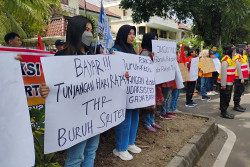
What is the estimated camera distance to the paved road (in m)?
3.39

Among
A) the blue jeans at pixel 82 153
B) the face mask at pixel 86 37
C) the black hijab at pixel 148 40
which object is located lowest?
the blue jeans at pixel 82 153

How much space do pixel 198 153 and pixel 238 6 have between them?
9.48m

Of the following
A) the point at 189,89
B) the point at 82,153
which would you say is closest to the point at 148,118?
the point at 82,153

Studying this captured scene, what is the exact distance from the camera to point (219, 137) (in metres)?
4.38

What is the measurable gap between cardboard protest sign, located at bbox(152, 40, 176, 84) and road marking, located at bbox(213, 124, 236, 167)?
1534 mm

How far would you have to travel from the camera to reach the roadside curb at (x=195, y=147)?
285cm

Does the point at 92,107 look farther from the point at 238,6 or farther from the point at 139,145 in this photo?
the point at 238,6

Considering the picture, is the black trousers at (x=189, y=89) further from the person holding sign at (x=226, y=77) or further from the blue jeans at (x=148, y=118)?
the blue jeans at (x=148, y=118)

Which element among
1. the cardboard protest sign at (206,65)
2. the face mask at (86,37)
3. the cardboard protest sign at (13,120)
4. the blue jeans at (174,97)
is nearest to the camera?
the cardboard protest sign at (13,120)

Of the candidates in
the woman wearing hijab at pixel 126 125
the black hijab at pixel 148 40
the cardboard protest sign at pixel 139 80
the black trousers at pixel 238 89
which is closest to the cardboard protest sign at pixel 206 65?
the black trousers at pixel 238 89

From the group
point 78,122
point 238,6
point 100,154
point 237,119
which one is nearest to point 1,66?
point 78,122

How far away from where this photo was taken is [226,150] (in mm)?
3740

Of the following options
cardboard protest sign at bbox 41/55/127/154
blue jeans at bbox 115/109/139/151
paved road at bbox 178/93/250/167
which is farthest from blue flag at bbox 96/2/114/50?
paved road at bbox 178/93/250/167

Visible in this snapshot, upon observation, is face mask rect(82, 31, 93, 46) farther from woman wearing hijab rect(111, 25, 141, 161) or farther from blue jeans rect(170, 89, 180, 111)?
blue jeans rect(170, 89, 180, 111)
